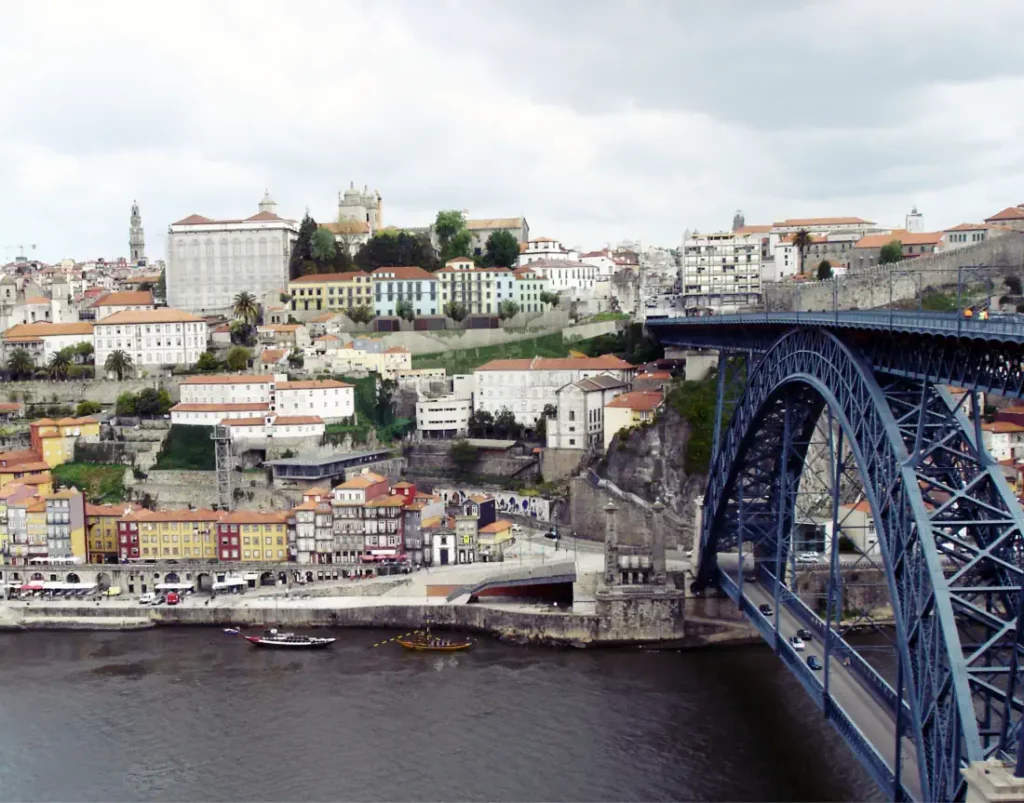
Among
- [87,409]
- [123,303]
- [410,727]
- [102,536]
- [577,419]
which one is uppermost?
[123,303]

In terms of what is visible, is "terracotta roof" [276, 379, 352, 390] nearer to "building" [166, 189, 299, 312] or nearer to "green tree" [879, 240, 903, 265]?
"building" [166, 189, 299, 312]

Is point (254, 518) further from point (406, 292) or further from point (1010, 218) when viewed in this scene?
point (1010, 218)

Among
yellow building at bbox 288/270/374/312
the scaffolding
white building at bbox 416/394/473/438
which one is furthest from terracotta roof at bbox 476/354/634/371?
yellow building at bbox 288/270/374/312

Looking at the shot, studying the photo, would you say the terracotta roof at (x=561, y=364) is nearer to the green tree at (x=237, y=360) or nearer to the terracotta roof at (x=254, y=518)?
the green tree at (x=237, y=360)

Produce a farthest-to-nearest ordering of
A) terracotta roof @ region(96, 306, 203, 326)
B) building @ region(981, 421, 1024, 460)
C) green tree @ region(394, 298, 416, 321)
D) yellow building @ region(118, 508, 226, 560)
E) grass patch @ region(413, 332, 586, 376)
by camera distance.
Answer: green tree @ region(394, 298, 416, 321) < terracotta roof @ region(96, 306, 203, 326) < grass patch @ region(413, 332, 586, 376) < yellow building @ region(118, 508, 226, 560) < building @ region(981, 421, 1024, 460)

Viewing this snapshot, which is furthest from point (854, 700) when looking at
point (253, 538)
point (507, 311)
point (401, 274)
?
point (401, 274)

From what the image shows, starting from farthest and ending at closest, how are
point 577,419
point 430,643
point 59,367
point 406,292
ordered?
point 406,292, point 59,367, point 577,419, point 430,643

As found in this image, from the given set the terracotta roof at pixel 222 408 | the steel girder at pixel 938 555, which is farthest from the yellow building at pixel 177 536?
the steel girder at pixel 938 555

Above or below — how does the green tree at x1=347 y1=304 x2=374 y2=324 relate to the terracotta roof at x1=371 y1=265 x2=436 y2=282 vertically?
below
